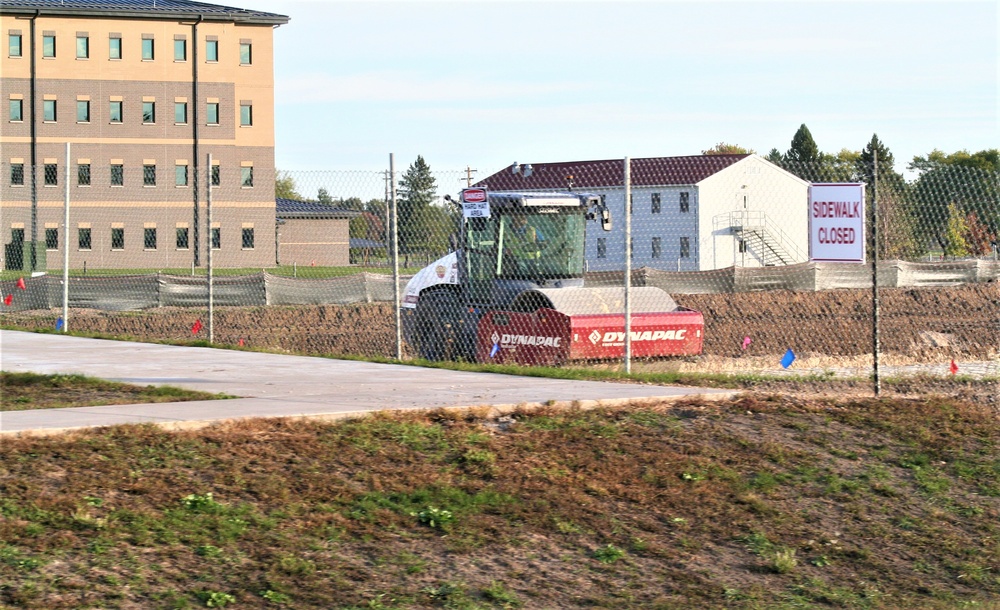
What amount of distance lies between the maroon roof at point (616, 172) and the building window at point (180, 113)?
14510 mm

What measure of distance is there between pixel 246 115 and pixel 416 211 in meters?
44.2

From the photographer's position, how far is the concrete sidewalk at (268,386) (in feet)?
28.7

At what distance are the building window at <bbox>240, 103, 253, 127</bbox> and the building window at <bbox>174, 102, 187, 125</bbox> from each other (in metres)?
2.75

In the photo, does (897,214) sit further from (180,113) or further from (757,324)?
(180,113)

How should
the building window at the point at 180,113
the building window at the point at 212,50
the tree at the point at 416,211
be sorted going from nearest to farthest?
the tree at the point at 416,211 < the building window at the point at 180,113 < the building window at the point at 212,50

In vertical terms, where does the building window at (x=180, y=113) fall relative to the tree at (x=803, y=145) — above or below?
below

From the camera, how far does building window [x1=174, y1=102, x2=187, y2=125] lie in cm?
5822

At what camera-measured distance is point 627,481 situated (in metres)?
8.15

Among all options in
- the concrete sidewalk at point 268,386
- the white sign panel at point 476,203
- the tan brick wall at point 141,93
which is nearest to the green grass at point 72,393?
the concrete sidewalk at point 268,386

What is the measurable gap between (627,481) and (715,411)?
6.98 ft

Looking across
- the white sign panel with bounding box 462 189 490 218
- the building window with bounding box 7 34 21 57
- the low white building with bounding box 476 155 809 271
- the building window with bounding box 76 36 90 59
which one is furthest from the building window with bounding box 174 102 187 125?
the white sign panel with bounding box 462 189 490 218

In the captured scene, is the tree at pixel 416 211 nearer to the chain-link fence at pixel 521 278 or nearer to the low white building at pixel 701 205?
the chain-link fence at pixel 521 278

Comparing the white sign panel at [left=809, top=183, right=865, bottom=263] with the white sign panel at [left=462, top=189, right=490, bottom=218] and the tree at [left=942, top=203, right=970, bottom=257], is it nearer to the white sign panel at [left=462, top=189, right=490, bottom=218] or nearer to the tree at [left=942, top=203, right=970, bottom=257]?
the tree at [left=942, top=203, right=970, bottom=257]

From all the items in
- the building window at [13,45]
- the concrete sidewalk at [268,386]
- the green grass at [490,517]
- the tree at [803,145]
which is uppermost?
the tree at [803,145]
